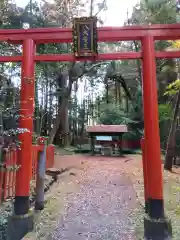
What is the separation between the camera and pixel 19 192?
324cm

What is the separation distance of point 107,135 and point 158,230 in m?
11.3

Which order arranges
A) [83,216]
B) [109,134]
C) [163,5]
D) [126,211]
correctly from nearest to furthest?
[83,216], [126,211], [163,5], [109,134]

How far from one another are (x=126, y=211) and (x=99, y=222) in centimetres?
74

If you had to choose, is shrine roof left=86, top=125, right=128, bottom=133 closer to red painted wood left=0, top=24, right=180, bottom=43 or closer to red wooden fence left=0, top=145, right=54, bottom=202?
red wooden fence left=0, top=145, right=54, bottom=202

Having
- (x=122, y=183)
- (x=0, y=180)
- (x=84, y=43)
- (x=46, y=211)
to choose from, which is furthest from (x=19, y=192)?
(x=122, y=183)

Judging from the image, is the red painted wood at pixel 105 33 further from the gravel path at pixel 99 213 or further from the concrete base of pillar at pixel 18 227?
the gravel path at pixel 99 213

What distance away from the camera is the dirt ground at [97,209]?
3.27 m

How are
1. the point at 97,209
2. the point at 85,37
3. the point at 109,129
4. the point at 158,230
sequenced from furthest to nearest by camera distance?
the point at 109,129 → the point at 97,209 → the point at 85,37 → the point at 158,230

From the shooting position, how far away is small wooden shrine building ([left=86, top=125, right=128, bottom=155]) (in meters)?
14.0

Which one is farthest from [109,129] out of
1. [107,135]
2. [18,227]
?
[18,227]

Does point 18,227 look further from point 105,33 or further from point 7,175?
point 105,33

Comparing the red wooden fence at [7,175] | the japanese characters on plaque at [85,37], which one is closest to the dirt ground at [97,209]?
the red wooden fence at [7,175]

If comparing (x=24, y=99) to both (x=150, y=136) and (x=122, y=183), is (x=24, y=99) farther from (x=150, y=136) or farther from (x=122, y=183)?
(x=122, y=183)

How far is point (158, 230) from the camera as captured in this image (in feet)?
10.0
